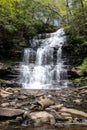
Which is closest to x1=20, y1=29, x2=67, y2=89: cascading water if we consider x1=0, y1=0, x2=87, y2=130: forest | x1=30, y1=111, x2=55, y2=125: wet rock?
x1=0, y1=0, x2=87, y2=130: forest

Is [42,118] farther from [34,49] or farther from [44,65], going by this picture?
[34,49]

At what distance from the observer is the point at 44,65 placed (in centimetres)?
2083

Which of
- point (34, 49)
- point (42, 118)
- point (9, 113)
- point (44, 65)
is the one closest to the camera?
point (42, 118)

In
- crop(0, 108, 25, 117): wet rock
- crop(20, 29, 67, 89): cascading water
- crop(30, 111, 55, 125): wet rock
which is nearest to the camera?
crop(30, 111, 55, 125): wet rock

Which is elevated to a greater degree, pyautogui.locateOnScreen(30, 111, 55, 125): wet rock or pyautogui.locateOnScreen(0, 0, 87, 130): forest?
pyautogui.locateOnScreen(0, 0, 87, 130): forest

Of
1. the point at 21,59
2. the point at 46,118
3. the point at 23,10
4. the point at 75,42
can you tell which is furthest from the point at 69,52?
the point at 46,118

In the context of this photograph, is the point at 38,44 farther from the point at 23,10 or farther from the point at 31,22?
the point at 23,10

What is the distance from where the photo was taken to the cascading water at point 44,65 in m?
18.7

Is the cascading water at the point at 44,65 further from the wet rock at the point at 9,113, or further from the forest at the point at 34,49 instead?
the wet rock at the point at 9,113

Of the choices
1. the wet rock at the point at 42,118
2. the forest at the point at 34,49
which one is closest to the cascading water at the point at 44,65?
the forest at the point at 34,49

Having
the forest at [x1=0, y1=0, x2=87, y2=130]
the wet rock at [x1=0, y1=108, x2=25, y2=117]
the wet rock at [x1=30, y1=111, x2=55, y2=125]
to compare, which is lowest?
the wet rock at [x1=30, y1=111, x2=55, y2=125]

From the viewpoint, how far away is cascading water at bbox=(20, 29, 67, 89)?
18656mm

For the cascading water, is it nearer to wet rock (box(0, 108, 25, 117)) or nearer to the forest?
the forest

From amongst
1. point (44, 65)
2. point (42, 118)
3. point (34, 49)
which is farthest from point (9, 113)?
point (34, 49)
